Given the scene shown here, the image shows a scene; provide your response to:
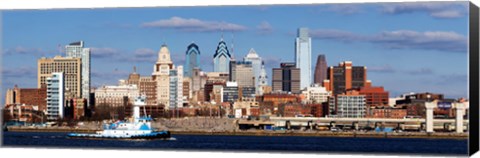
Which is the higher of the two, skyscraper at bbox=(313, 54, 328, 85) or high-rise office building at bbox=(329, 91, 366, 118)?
skyscraper at bbox=(313, 54, 328, 85)

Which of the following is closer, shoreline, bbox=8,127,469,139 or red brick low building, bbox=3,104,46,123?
red brick low building, bbox=3,104,46,123

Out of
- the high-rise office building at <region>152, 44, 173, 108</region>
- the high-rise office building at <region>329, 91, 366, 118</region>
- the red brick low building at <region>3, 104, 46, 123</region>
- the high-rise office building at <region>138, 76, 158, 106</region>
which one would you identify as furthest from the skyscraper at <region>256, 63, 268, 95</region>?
the red brick low building at <region>3, 104, 46, 123</region>

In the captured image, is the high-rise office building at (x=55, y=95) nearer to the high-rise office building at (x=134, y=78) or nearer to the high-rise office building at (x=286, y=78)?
the high-rise office building at (x=134, y=78)

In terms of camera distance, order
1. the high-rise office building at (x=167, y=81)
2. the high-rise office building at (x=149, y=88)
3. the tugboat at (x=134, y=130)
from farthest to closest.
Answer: the tugboat at (x=134, y=130)
the high-rise office building at (x=149, y=88)
the high-rise office building at (x=167, y=81)

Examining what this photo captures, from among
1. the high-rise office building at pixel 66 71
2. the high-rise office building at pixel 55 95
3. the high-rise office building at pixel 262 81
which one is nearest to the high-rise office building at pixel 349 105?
the high-rise office building at pixel 262 81

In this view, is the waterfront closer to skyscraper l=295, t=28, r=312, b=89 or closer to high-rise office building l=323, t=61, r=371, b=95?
high-rise office building l=323, t=61, r=371, b=95
